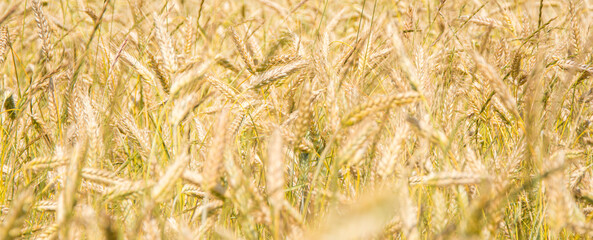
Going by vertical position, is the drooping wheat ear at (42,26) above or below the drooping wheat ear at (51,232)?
above

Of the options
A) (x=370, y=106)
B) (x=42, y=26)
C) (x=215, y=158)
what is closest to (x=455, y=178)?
(x=370, y=106)

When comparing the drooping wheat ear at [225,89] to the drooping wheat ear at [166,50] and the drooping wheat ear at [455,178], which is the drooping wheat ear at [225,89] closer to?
the drooping wheat ear at [166,50]

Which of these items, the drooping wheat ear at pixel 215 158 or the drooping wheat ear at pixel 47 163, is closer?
the drooping wheat ear at pixel 215 158

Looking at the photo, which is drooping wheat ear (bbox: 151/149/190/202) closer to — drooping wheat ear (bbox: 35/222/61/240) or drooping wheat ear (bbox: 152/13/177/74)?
drooping wheat ear (bbox: 35/222/61/240)

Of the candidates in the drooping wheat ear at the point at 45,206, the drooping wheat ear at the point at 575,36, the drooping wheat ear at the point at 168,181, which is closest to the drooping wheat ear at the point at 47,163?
the drooping wheat ear at the point at 45,206

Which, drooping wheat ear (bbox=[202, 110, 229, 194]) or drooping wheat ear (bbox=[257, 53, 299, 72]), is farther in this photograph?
drooping wheat ear (bbox=[257, 53, 299, 72])

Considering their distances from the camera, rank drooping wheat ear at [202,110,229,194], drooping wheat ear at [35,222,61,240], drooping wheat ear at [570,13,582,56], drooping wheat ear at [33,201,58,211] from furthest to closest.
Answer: drooping wheat ear at [570,13,582,56] → drooping wheat ear at [33,201,58,211] → drooping wheat ear at [35,222,61,240] → drooping wheat ear at [202,110,229,194]

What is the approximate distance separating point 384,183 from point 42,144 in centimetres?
129

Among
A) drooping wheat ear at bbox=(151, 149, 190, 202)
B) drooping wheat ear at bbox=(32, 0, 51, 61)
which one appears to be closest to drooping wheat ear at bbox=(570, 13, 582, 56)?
drooping wheat ear at bbox=(151, 149, 190, 202)

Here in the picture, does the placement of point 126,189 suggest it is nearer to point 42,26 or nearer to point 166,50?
point 166,50

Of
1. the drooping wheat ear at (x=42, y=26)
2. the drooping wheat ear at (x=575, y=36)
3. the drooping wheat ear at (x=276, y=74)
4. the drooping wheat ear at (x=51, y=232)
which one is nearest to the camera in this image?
the drooping wheat ear at (x=51, y=232)

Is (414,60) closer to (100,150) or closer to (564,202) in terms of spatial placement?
(564,202)

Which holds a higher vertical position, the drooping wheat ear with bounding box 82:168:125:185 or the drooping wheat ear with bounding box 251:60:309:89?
the drooping wheat ear with bounding box 251:60:309:89

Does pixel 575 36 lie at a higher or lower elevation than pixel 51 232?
higher
